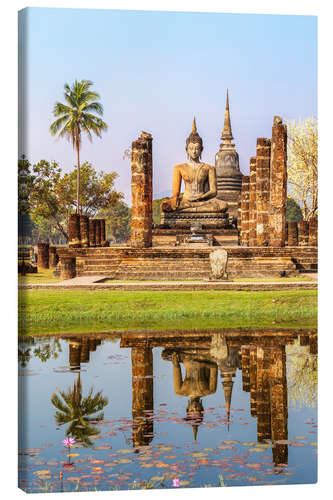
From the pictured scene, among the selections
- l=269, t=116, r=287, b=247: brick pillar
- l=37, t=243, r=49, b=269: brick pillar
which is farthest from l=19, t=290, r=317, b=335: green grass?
l=37, t=243, r=49, b=269: brick pillar

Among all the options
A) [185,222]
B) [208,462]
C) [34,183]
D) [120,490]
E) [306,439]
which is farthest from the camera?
[34,183]

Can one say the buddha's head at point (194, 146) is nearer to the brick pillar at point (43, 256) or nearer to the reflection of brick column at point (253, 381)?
the brick pillar at point (43, 256)

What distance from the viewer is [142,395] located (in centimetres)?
1065

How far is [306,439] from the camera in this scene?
342 inches

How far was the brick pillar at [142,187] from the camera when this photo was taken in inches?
1002

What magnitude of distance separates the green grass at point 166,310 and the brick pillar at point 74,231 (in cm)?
1129

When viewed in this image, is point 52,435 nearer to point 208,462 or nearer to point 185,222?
point 208,462

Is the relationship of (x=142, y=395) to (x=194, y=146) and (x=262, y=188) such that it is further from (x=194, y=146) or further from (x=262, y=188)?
(x=194, y=146)

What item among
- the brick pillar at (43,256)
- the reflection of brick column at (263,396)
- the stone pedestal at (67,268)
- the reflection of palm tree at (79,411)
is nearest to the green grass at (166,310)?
the reflection of brick column at (263,396)

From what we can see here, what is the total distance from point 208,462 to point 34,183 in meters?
37.5

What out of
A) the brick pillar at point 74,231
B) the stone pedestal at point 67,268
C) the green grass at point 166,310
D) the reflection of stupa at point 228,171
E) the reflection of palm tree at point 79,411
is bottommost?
the reflection of palm tree at point 79,411

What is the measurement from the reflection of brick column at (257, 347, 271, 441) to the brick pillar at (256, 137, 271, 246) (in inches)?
650

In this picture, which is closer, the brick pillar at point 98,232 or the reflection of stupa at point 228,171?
the brick pillar at point 98,232

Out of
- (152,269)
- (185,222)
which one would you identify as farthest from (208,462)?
(185,222)
